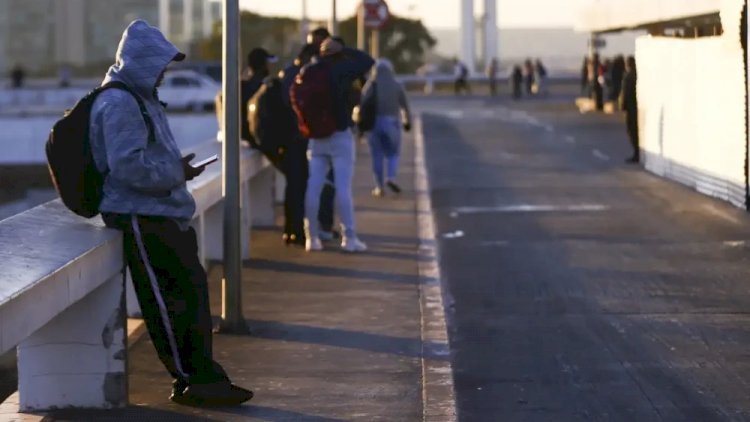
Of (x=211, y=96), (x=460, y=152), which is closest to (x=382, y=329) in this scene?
(x=460, y=152)

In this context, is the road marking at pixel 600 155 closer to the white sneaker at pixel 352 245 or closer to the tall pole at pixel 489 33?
the white sneaker at pixel 352 245

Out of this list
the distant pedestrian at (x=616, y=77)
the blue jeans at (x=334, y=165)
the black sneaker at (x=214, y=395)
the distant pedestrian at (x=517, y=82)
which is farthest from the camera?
the distant pedestrian at (x=517, y=82)

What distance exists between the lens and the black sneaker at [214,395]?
27.5ft

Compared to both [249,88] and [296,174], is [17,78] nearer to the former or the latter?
[249,88]

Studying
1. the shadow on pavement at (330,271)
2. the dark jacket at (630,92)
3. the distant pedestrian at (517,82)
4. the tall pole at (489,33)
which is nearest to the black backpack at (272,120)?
the shadow on pavement at (330,271)

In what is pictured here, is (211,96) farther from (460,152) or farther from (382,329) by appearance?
(382,329)

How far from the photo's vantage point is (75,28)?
80.2m

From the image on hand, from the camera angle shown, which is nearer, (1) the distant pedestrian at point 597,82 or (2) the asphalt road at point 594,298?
(2) the asphalt road at point 594,298

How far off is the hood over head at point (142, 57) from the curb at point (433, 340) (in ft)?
6.65

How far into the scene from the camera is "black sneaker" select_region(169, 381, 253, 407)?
838 cm

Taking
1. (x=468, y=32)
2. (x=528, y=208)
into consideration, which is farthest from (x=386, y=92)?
(x=468, y=32)

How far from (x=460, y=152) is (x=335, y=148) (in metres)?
17.8

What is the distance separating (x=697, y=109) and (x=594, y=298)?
10.6m

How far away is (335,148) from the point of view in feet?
46.4
